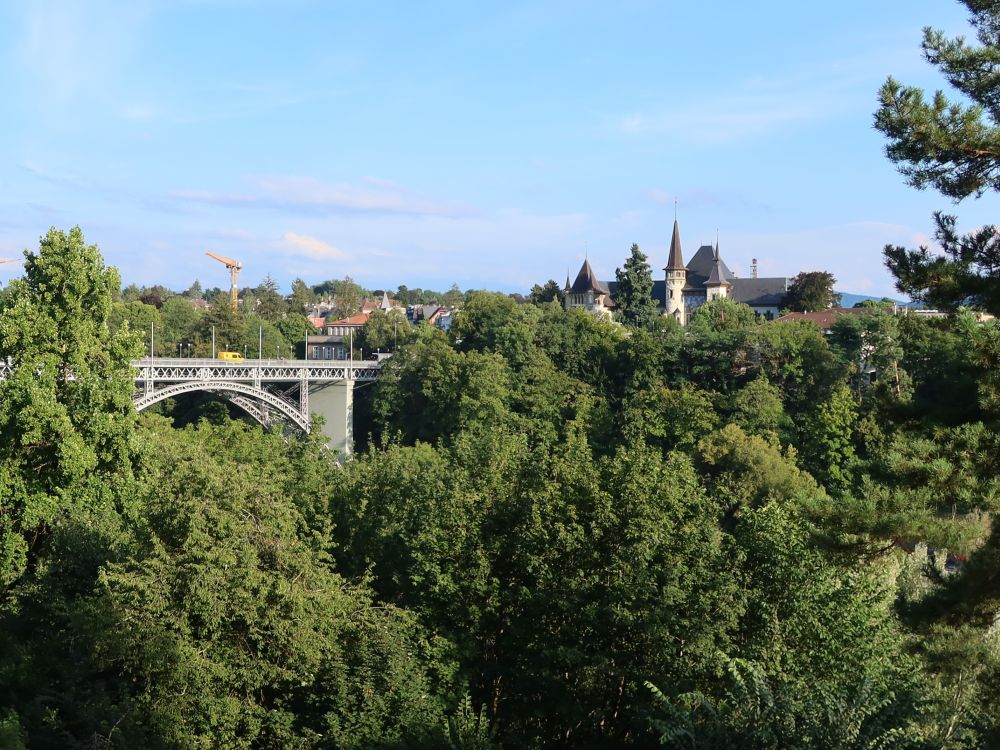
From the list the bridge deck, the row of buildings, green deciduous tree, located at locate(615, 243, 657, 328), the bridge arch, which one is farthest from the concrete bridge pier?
green deciduous tree, located at locate(615, 243, 657, 328)

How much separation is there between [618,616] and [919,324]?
555cm

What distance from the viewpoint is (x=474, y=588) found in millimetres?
17578

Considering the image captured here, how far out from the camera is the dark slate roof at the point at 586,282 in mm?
100062

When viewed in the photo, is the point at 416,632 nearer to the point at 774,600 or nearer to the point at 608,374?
the point at 774,600

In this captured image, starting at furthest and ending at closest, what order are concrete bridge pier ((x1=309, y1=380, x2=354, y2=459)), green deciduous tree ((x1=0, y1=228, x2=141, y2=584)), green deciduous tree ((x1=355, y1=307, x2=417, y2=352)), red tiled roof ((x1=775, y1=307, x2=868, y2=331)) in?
green deciduous tree ((x1=355, y1=307, x2=417, y2=352)), red tiled roof ((x1=775, y1=307, x2=868, y2=331)), concrete bridge pier ((x1=309, y1=380, x2=354, y2=459)), green deciduous tree ((x1=0, y1=228, x2=141, y2=584))

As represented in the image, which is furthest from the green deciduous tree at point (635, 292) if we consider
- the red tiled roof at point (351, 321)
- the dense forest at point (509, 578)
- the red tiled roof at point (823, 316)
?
the dense forest at point (509, 578)

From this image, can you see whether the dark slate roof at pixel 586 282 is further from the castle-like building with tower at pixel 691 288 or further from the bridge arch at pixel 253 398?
the bridge arch at pixel 253 398

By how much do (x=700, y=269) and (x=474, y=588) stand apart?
8764 cm

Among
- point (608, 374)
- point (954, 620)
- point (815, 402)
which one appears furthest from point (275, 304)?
point (954, 620)

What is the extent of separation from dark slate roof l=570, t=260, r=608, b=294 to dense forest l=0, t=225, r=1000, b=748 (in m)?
78.0

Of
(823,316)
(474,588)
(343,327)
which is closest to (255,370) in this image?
(823,316)

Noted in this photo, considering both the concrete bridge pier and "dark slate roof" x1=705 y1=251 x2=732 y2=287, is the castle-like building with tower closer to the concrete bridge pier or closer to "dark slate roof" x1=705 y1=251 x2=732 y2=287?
"dark slate roof" x1=705 y1=251 x2=732 y2=287

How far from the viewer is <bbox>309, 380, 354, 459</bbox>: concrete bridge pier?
199ft

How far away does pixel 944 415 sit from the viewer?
11648mm
